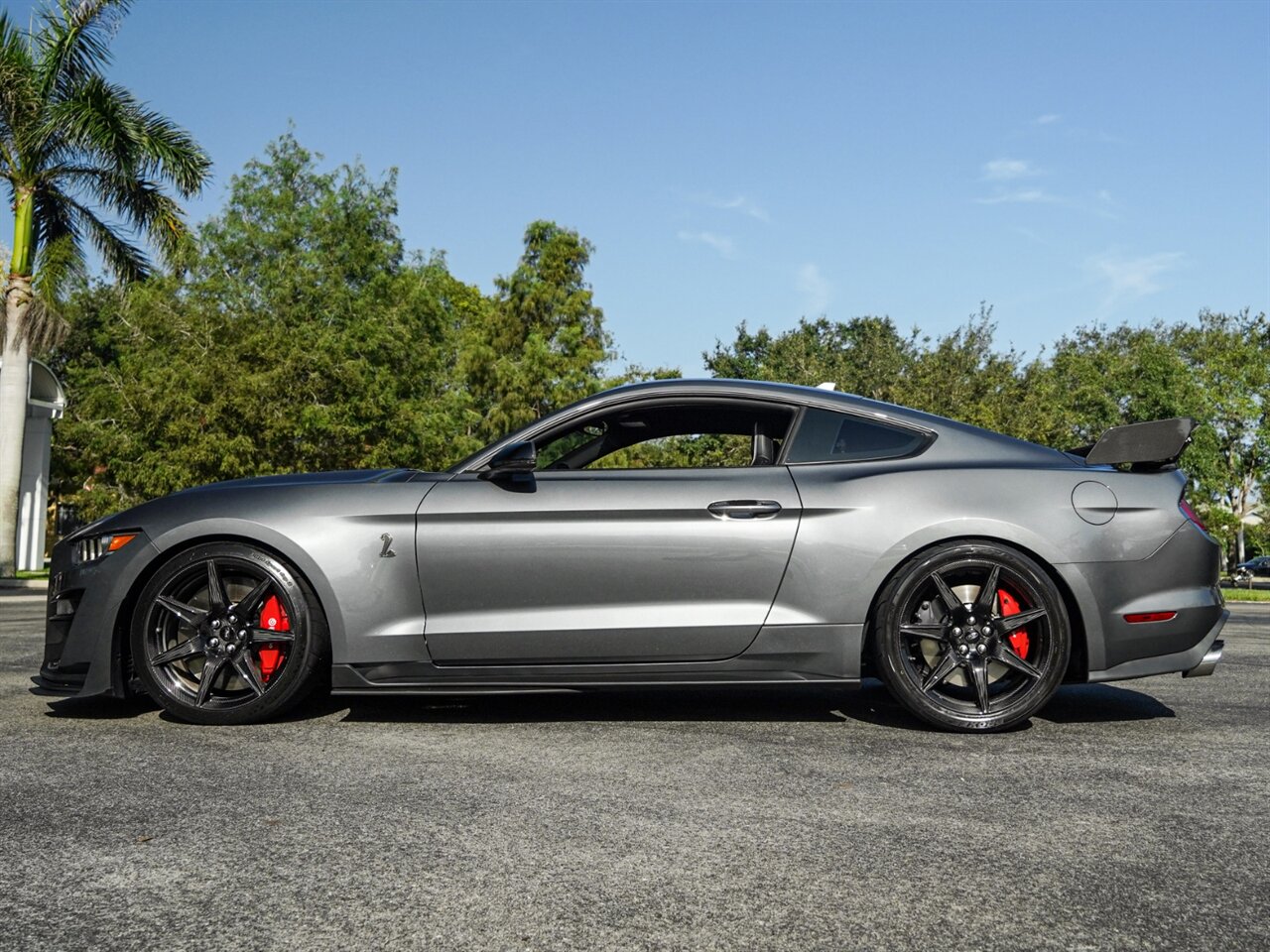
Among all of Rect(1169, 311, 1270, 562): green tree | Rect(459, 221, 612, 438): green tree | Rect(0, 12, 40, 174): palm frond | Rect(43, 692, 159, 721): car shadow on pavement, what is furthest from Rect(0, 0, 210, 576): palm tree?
Rect(1169, 311, 1270, 562): green tree

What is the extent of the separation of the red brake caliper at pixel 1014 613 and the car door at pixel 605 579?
2.81 feet

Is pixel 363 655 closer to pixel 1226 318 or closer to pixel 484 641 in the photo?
pixel 484 641

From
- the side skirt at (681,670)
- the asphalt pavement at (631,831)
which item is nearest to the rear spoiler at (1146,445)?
the asphalt pavement at (631,831)

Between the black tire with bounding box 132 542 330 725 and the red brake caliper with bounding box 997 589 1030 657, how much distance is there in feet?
8.62

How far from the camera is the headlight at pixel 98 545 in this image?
4738 millimetres

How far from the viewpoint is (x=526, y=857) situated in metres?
2.90

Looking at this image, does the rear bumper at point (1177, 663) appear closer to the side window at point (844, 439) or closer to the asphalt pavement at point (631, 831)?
the asphalt pavement at point (631, 831)

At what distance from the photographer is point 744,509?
4.60 m

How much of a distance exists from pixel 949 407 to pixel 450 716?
29.7 meters

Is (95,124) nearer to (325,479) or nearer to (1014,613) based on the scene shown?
(325,479)

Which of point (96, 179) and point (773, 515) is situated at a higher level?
point (96, 179)

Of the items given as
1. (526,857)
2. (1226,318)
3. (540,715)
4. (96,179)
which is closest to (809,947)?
(526,857)

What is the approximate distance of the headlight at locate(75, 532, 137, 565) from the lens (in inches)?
187

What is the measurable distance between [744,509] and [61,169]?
2212 centimetres
